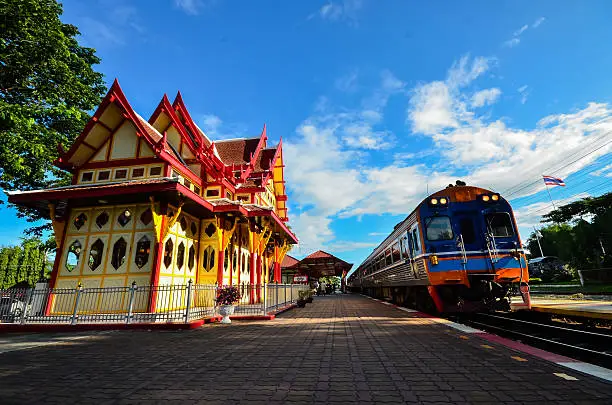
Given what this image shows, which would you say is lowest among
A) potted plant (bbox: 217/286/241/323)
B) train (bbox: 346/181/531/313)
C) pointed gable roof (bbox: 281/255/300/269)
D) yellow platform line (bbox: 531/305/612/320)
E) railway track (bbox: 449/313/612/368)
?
railway track (bbox: 449/313/612/368)

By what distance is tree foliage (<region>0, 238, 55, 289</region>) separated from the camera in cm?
3553

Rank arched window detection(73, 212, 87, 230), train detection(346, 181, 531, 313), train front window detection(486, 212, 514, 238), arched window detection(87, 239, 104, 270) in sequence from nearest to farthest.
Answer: train detection(346, 181, 531, 313) < train front window detection(486, 212, 514, 238) < arched window detection(87, 239, 104, 270) < arched window detection(73, 212, 87, 230)

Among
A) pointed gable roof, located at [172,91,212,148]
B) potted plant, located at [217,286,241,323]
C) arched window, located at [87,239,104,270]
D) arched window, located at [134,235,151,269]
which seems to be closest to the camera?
potted plant, located at [217,286,241,323]

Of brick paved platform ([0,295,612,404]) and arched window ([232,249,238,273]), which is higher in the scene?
arched window ([232,249,238,273])

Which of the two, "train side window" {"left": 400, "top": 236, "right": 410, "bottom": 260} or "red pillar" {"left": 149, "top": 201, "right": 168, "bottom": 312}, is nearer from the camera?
"red pillar" {"left": 149, "top": 201, "right": 168, "bottom": 312}

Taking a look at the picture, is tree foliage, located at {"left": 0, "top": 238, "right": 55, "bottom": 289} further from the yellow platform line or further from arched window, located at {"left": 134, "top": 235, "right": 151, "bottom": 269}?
the yellow platform line

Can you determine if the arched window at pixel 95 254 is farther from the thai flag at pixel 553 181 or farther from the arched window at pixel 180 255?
the thai flag at pixel 553 181

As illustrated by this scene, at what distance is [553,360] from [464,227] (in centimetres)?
532

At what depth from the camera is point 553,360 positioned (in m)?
4.07

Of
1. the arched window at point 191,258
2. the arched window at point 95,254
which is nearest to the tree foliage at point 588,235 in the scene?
the arched window at point 191,258

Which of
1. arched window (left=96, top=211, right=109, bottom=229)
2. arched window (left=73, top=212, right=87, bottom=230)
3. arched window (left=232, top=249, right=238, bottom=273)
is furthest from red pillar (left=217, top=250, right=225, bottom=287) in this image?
arched window (left=73, top=212, right=87, bottom=230)

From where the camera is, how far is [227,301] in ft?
31.8

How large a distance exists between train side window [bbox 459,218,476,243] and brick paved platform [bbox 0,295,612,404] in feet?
12.1

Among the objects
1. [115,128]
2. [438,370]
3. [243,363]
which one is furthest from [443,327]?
[115,128]
